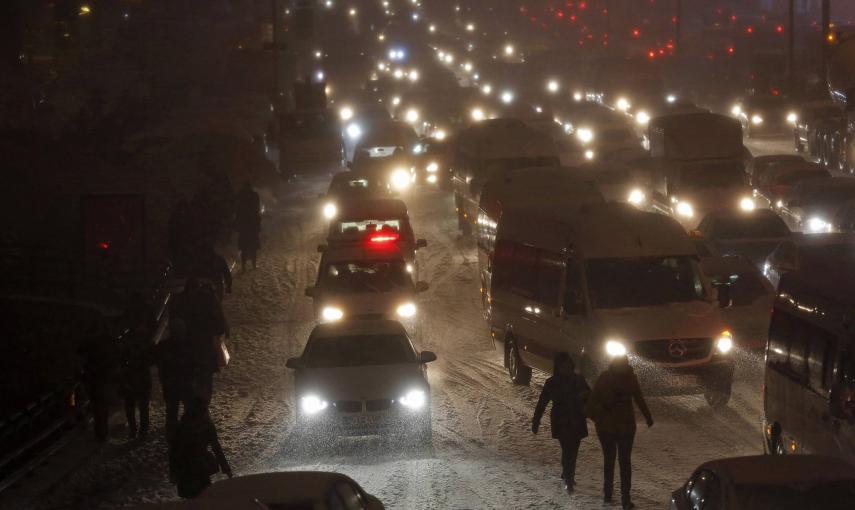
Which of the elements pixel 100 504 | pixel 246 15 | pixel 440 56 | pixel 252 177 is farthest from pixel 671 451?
pixel 440 56

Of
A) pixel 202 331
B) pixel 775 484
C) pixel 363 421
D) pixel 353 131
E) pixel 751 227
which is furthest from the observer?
pixel 353 131

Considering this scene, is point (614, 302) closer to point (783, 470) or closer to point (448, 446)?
point (448, 446)

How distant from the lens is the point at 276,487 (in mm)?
8273

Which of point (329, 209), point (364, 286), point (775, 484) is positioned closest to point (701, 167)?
point (329, 209)

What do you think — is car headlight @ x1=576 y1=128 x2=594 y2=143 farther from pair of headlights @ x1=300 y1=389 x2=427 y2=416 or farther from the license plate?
the license plate

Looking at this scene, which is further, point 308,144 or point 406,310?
point 308,144

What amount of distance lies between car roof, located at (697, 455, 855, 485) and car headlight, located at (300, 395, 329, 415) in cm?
622

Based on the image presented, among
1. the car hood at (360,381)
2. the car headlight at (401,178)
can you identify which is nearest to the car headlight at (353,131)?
the car headlight at (401,178)

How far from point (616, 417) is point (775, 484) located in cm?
372

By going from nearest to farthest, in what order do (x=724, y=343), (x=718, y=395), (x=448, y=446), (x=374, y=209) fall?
(x=448, y=446)
(x=724, y=343)
(x=718, y=395)
(x=374, y=209)

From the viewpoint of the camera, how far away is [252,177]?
154ft

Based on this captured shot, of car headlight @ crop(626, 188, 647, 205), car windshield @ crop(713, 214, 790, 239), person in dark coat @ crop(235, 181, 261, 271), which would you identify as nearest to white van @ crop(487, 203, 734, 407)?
car windshield @ crop(713, 214, 790, 239)

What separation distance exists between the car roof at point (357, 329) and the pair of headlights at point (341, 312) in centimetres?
441

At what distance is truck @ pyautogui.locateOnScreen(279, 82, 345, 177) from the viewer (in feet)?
165
